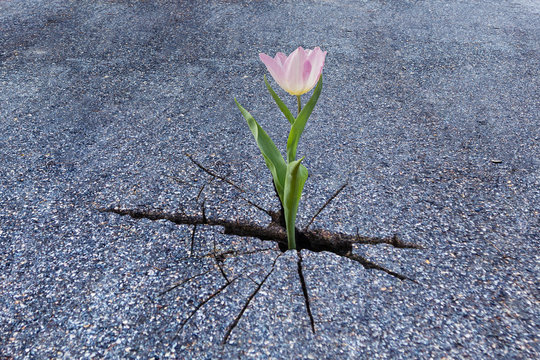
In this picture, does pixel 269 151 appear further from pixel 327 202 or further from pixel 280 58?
pixel 327 202

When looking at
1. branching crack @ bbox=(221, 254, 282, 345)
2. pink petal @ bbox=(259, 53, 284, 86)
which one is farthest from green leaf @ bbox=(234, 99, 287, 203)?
branching crack @ bbox=(221, 254, 282, 345)

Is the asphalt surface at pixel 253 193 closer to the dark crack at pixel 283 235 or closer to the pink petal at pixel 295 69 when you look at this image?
the dark crack at pixel 283 235

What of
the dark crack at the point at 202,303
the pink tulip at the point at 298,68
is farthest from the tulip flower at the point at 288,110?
the dark crack at the point at 202,303

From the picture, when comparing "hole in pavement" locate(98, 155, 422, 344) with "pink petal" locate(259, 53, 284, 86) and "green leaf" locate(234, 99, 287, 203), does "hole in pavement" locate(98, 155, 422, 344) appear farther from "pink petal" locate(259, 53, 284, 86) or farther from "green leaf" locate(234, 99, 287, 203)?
"pink petal" locate(259, 53, 284, 86)

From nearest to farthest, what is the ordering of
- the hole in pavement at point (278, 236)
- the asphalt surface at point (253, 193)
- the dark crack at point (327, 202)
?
the asphalt surface at point (253, 193) → the hole in pavement at point (278, 236) → the dark crack at point (327, 202)

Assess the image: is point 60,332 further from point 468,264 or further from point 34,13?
point 34,13

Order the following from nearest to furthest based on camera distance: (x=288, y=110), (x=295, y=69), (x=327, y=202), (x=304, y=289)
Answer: (x=295, y=69) → (x=288, y=110) → (x=304, y=289) → (x=327, y=202)

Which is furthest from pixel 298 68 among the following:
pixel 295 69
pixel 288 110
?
pixel 288 110
